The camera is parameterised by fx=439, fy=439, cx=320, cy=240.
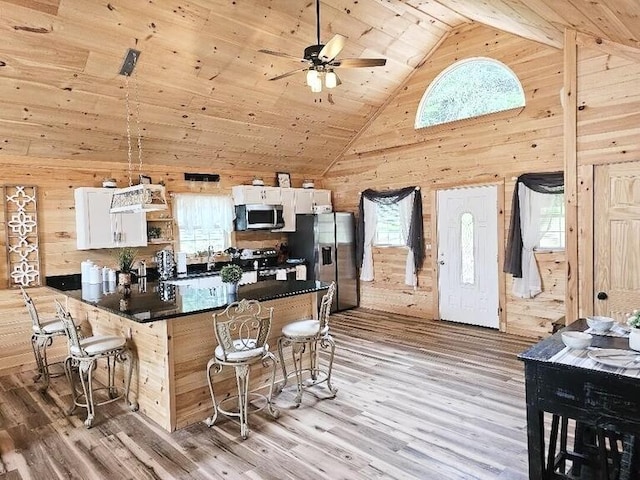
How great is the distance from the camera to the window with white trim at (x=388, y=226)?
710 centimetres

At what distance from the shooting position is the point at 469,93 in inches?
241

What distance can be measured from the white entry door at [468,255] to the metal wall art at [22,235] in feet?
17.4

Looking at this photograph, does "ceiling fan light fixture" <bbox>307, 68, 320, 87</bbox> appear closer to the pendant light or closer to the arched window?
the pendant light

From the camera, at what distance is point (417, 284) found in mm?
6828

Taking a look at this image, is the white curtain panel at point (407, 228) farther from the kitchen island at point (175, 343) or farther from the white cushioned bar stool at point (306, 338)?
the kitchen island at point (175, 343)

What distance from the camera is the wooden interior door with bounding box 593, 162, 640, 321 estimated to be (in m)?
3.68

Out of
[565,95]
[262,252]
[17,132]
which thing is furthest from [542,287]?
[17,132]

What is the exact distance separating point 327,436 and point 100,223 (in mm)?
3891

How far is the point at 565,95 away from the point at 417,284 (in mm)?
3491

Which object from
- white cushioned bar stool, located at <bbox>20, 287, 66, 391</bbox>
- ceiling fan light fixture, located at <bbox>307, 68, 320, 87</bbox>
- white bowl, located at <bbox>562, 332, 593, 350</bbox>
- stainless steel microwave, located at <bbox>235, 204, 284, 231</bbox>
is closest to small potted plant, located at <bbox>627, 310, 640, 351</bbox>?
white bowl, located at <bbox>562, 332, 593, 350</bbox>

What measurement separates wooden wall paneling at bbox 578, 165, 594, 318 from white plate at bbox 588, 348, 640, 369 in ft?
6.45

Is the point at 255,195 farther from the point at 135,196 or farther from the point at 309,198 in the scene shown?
the point at 135,196

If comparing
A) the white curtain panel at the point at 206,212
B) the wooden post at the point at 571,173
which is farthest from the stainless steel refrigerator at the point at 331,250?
the wooden post at the point at 571,173

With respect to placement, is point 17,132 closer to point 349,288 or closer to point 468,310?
point 349,288
